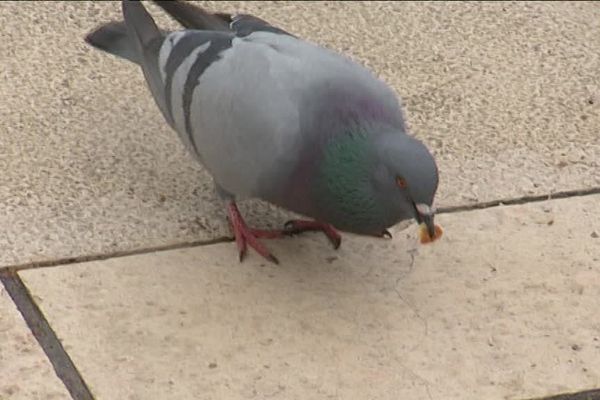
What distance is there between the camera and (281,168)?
3.99 metres

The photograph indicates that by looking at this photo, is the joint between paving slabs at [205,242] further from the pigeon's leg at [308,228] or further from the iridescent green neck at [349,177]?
the iridescent green neck at [349,177]

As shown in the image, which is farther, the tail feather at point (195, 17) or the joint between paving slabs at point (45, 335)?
the tail feather at point (195, 17)

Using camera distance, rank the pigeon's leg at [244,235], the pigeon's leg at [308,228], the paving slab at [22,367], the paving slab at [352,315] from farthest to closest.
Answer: the pigeon's leg at [308,228] < the pigeon's leg at [244,235] < the paving slab at [352,315] < the paving slab at [22,367]

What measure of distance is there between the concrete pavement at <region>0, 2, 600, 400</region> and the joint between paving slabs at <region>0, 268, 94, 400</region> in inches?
0.8

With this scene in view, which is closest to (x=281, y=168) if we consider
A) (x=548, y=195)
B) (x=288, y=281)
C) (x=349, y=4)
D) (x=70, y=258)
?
(x=288, y=281)

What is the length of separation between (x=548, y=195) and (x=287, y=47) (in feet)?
3.47

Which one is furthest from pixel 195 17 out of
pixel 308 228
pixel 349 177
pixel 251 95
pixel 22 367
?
pixel 22 367

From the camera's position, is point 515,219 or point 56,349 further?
point 515,219

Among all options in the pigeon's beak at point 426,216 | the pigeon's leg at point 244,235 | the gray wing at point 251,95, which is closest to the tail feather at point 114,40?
the gray wing at point 251,95

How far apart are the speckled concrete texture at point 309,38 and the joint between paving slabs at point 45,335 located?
12cm

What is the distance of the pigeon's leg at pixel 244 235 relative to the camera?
4.36 metres

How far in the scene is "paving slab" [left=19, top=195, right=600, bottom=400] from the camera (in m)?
3.80

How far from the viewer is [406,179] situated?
3807 mm

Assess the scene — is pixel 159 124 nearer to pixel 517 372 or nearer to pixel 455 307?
pixel 455 307
